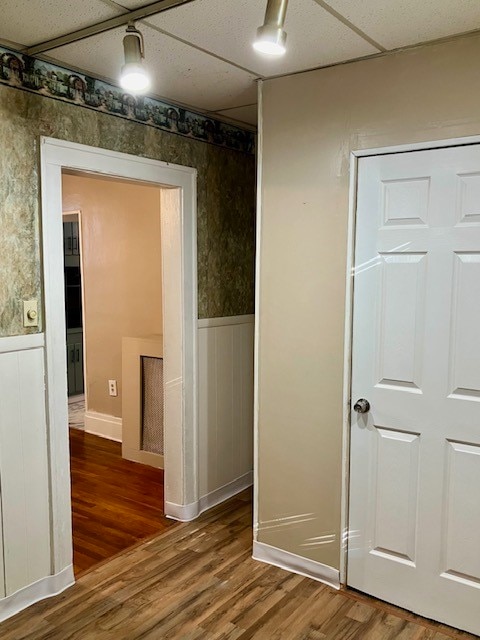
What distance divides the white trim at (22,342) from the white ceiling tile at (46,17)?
3.87ft

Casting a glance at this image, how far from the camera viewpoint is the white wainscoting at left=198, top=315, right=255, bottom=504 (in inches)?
133

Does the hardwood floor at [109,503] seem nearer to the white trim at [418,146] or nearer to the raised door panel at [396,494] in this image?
the raised door panel at [396,494]

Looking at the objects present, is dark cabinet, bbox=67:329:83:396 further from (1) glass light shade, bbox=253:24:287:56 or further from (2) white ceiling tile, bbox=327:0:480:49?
(1) glass light shade, bbox=253:24:287:56

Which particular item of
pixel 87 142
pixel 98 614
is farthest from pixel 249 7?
A: pixel 98 614

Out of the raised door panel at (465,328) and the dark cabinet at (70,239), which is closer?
the raised door panel at (465,328)

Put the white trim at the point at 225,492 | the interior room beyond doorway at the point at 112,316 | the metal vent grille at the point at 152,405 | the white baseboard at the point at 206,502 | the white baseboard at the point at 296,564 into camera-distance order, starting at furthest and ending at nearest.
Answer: the metal vent grille at the point at 152,405 → the interior room beyond doorway at the point at 112,316 → the white trim at the point at 225,492 → the white baseboard at the point at 206,502 → the white baseboard at the point at 296,564

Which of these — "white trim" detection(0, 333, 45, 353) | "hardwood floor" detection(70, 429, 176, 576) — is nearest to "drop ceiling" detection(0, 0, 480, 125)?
"white trim" detection(0, 333, 45, 353)

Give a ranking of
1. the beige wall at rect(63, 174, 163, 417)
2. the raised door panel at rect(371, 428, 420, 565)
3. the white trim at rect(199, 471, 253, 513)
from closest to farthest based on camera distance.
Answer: the raised door panel at rect(371, 428, 420, 565), the white trim at rect(199, 471, 253, 513), the beige wall at rect(63, 174, 163, 417)

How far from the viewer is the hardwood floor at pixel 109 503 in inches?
119

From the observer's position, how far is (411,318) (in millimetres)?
2340

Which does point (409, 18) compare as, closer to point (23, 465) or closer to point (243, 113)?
point (243, 113)

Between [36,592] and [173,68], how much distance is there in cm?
242

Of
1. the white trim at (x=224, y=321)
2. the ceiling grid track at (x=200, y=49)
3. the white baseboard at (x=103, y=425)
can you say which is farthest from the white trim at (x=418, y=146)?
the white baseboard at (x=103, y=425)

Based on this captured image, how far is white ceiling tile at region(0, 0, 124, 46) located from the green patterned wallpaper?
0.25 meters
